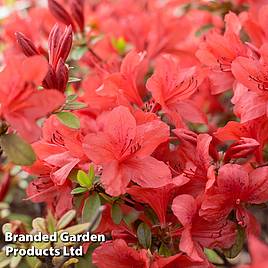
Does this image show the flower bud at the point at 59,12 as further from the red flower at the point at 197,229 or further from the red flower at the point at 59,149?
the red flower at the point at 197,229

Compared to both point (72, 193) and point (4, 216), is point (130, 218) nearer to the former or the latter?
point (72, 193)

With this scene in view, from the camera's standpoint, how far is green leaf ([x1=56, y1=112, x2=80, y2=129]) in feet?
3.78

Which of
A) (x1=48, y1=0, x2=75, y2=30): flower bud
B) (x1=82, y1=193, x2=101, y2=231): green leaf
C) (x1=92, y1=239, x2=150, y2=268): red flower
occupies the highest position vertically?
(x1=48, y1=0, x2=75, y2=30): flower bud

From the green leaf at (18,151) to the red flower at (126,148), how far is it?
0.11m

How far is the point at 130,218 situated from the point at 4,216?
463mm

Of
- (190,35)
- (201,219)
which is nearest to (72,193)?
(201,219)

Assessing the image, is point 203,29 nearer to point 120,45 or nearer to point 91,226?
point 120,45

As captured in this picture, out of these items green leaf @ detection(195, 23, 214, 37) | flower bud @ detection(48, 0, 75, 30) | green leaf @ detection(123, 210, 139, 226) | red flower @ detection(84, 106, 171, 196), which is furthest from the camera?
green leaf @ detection(195, 23, 214, 37)

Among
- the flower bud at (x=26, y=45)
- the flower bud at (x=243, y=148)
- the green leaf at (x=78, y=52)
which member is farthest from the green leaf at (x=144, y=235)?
the green leaf at (x=78, y=52)

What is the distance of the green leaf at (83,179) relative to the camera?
1.16 m

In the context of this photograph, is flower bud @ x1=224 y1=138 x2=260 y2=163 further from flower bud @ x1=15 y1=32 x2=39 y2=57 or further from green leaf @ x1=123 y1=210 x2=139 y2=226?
flower bud @ x1=15 y1=32 x2=39 y2=57

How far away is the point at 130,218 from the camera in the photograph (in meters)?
1.24

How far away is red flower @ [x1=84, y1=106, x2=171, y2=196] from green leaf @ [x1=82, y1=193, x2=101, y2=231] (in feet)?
0.23

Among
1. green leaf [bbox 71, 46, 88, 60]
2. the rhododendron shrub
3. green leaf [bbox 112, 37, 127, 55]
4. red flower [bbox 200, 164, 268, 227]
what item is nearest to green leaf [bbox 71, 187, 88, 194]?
the rhododendron shrub
